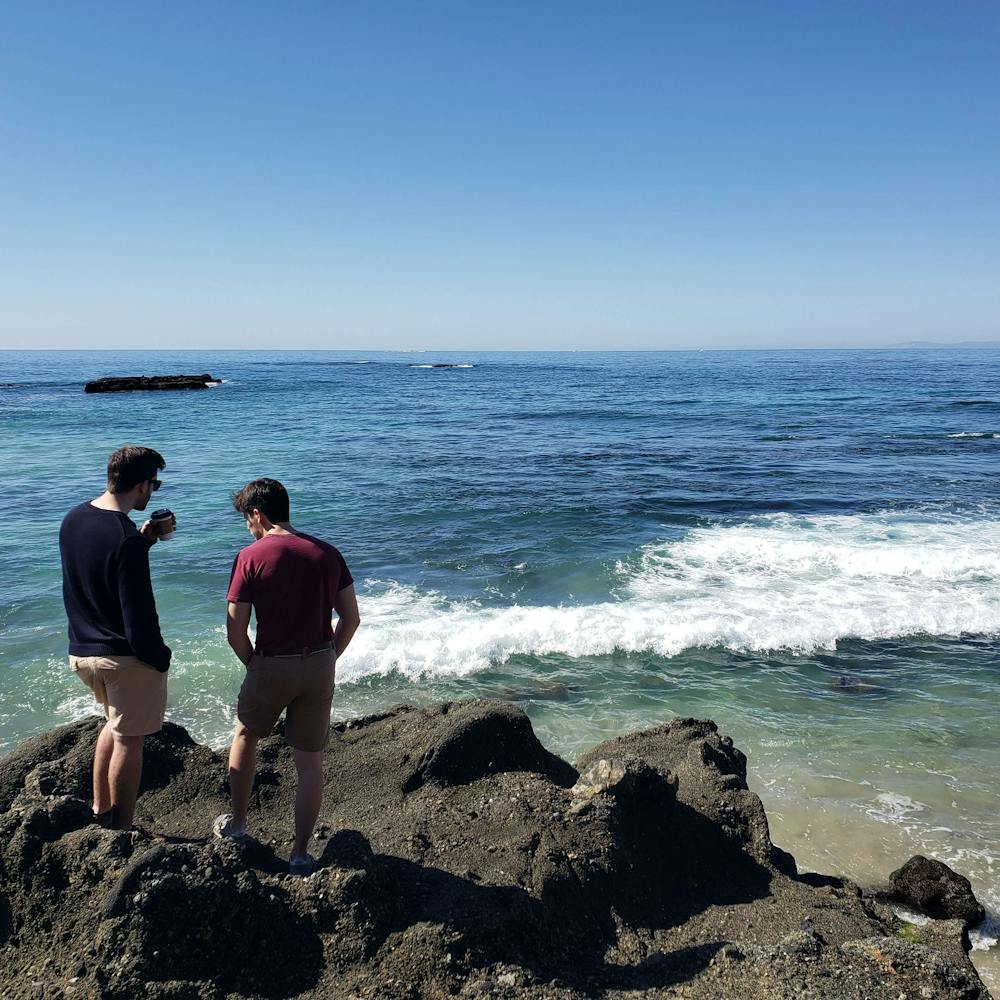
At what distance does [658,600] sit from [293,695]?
8.04 metres

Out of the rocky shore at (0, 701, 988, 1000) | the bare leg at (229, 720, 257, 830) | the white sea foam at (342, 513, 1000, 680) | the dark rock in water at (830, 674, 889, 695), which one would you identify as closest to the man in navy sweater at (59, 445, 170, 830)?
the rocky shore at (0, 701, 988, 1000)

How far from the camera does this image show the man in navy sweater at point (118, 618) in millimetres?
3658

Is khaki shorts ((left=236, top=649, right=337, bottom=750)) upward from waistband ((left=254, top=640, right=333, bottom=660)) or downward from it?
downward

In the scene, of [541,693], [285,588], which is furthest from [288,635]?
[541,693]

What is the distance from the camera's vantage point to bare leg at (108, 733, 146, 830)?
152 inches

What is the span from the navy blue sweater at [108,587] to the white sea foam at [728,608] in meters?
5.21

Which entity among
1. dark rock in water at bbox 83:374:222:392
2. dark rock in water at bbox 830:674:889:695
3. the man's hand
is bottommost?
dark rock in water at bbox 830:674:889:695

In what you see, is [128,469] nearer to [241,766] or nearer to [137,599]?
[137,599]

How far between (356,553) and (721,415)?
2934 cm

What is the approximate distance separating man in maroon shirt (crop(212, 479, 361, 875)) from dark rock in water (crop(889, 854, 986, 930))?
12.4ft

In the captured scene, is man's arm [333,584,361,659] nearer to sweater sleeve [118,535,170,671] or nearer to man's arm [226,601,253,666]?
man's arm [226,601,253,666]

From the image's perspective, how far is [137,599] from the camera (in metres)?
3.68

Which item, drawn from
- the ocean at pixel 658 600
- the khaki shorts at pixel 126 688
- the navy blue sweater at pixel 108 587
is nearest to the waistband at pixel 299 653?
the navy blue sweater at pixel 108 587

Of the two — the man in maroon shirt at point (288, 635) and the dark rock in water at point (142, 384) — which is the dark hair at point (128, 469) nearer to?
the man in maroon shirt at point (288, 635)
